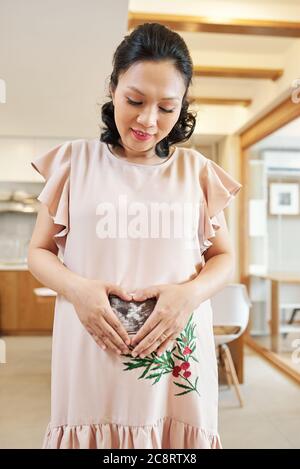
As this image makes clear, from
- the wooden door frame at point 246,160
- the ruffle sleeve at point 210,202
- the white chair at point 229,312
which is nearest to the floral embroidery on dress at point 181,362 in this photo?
the ruffle sleeve at point 210,202

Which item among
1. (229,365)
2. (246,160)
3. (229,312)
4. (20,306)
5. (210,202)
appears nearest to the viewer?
(210,202)

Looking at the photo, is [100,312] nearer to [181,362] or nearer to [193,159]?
[181,362]

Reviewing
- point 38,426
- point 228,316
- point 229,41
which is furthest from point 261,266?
point 38,426

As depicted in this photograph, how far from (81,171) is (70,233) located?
9cm

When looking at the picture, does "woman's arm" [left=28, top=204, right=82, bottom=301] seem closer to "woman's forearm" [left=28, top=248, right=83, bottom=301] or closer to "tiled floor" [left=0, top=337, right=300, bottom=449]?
"woman's forearm" [left=28, top=248, right=83, bottom=301]

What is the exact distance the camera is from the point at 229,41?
2.96 m

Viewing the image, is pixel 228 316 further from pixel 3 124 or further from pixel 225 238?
pixel 3 124

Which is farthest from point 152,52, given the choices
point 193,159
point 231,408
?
point 231,408

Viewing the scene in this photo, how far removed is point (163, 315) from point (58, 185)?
0.25 m

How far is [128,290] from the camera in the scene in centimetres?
62

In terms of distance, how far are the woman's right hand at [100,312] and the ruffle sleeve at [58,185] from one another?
10 cm

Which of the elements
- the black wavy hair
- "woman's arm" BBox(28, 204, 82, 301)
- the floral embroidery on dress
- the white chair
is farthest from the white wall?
the floral embroidery on dress

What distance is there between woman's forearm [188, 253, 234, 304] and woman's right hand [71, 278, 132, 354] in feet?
0.32

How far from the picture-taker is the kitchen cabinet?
15.1 feet
